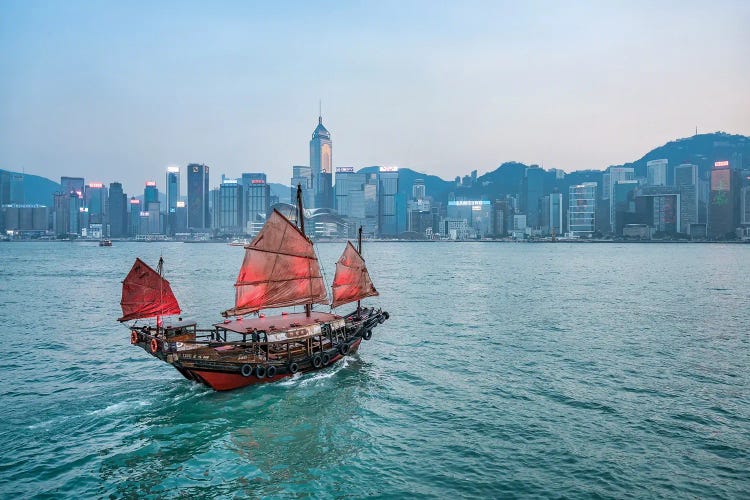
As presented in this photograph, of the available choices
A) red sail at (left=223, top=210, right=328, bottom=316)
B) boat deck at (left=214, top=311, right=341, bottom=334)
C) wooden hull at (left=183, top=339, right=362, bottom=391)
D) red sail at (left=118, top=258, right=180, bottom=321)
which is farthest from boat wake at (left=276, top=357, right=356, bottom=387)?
red sail at (left=118, top=258, right=180, bottom=321)

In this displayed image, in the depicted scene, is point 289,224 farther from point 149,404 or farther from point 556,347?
point 556,347

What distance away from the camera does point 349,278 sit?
44.8m

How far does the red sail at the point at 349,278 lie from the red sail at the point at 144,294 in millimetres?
15268

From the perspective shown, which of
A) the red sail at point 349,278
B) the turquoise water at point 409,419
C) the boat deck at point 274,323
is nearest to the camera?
the turquoise water at point 409,419

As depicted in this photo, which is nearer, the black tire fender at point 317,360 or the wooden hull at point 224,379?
the wooden hull at point 224,379

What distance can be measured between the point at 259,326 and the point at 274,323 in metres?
1.35

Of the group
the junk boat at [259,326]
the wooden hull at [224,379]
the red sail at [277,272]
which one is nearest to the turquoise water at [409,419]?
the wooden hull at [224,379]

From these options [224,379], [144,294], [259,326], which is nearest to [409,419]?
[224,379]

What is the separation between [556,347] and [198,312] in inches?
1666

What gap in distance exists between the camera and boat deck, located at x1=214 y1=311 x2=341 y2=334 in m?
32.6

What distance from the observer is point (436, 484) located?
64.6ft

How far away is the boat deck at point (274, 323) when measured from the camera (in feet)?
107

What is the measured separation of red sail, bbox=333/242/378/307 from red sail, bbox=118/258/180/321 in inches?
601

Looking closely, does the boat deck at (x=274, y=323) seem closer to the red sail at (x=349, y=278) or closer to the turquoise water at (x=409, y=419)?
the turquoise water at (x=409, y=419)
